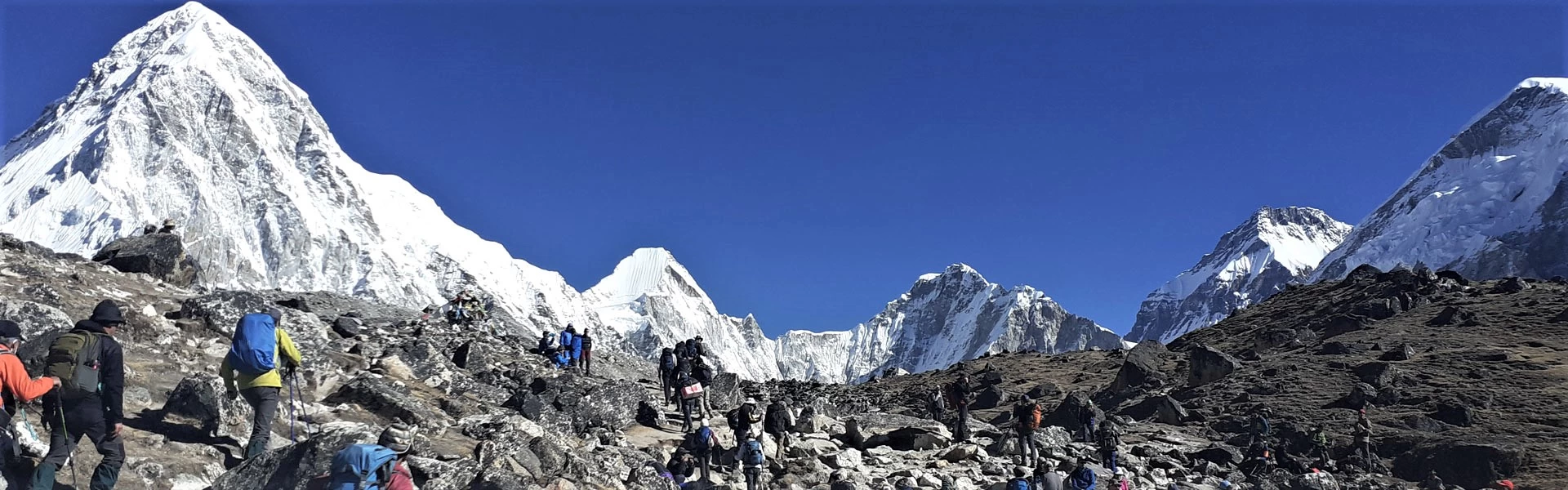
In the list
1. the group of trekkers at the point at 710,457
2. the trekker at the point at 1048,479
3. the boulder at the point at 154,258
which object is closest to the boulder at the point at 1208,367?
the trekker at the point at 1048,479

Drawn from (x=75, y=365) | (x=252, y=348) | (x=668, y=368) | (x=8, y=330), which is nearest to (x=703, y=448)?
(x=668, y=368)

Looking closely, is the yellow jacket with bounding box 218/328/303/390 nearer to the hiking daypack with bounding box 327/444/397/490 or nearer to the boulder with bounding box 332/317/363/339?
the hiking daypack with bounding box 327/444/397/490

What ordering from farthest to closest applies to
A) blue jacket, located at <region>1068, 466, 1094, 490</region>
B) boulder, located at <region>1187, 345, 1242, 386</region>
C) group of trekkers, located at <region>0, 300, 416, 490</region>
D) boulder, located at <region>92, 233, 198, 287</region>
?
boulder, located at <region>1187, 345, 1242, 386</region>, boulder, located at <region>92, 233, 198, 287</region>, blue jacket, located at <region>1068, 466, 1094, 490</region>, group of trekkers, located at <region>0, 300, 416, 490</region>

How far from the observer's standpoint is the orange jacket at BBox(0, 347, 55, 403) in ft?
26.1

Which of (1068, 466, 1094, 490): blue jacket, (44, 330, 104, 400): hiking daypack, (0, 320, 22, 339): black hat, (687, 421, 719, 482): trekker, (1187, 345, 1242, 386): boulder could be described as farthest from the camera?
(1187, 345, 1242, 386): boulder

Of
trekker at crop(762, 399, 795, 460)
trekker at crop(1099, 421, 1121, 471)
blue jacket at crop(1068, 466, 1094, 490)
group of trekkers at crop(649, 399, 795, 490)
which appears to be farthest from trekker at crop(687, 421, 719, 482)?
trekker at crop(1099, 421, 1121, 471)

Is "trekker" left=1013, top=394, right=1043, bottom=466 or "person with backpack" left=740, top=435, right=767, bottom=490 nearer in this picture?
"person with backpack" left=740, top=435, right=767, bottom=490

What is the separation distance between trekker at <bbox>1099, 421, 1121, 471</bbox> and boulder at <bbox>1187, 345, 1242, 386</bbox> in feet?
70.2

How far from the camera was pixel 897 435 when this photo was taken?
20859mm

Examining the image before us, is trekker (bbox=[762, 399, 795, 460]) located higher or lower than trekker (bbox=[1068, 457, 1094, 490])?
A: higher

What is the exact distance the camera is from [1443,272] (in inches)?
2253

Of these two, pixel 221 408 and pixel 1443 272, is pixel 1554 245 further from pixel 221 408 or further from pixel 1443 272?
pixel 221 408

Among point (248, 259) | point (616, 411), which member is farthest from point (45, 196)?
point (616, 411)

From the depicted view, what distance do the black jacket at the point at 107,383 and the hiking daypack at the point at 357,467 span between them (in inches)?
102
